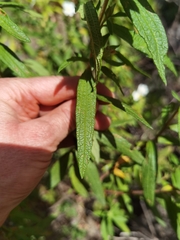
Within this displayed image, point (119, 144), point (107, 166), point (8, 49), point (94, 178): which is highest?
point (8, 49)

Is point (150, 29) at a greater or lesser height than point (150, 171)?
greater

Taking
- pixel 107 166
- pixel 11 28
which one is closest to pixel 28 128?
pixel 11 28

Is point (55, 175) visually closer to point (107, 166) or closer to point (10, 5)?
point (107, 166)

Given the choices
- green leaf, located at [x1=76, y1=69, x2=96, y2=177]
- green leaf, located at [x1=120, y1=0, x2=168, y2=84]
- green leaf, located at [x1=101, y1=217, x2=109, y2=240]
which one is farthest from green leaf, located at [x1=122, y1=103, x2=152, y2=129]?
green leaf, located at [x1=101, y1=217, x2=109, y2=240]

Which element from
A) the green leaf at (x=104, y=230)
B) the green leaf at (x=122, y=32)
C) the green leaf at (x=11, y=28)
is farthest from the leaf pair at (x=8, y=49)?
the green leaf at (x=104, y=230)

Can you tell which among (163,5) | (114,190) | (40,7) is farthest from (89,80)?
(163,5)

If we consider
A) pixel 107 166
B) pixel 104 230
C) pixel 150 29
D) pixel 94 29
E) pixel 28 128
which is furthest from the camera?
pixel 104 230

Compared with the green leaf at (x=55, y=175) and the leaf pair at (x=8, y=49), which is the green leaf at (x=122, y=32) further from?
the green leaf at (x=55, y=175)

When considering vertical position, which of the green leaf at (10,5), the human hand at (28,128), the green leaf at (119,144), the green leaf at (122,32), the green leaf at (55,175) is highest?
the green leaf at (10,5)
